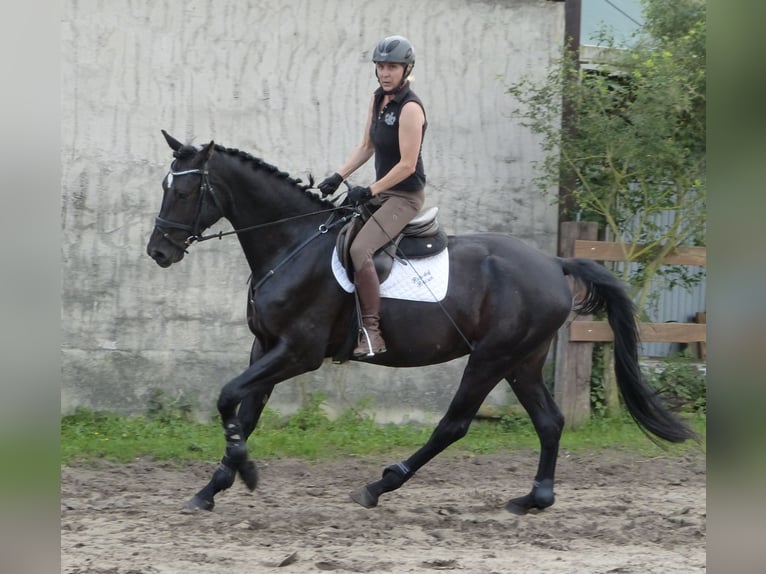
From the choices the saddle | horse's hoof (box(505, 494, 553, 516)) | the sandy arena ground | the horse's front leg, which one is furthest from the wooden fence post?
the horse's front leg

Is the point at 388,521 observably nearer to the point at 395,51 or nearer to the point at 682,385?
the point at 395,51

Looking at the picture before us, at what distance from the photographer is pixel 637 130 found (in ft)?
28.5

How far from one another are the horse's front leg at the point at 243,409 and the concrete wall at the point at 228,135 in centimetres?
258

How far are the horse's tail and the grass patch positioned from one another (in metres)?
1.86

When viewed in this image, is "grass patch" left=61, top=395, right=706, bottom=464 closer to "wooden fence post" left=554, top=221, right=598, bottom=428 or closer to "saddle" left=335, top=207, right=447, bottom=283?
"wooden fence post" left=554, top=221, right=598, bottom=428

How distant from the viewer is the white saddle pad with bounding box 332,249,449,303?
20.6 feet

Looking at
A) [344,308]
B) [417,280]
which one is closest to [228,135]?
[344,308]

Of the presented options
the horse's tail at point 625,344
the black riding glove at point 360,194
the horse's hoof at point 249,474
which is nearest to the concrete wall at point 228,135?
the horse's tail at point 625,344

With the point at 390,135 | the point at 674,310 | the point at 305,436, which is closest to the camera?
the point at 390,135

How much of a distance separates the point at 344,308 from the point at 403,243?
65 cm

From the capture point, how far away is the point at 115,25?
8312 mm

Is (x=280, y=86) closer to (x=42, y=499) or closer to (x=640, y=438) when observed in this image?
(x=640, y=438)

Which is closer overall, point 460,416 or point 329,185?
point 329,185

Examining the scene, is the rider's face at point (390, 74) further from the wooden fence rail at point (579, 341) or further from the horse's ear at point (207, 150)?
the wooden fence rail at point (579, 341)
